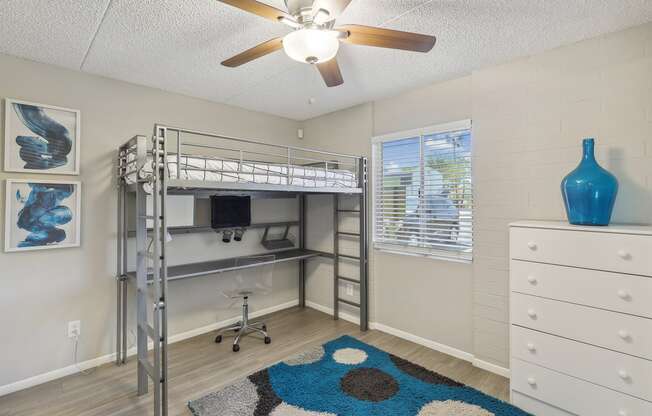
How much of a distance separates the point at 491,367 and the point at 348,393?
46.5 inches

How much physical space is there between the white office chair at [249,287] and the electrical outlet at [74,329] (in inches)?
43.1

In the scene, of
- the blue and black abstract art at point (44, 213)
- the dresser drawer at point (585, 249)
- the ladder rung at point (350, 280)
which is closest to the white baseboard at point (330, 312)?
→ the ladder rung at point (350, 280)

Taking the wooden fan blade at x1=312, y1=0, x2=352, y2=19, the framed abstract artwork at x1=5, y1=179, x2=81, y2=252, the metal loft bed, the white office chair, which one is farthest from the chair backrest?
the wooden fan blade at x1=312, y1=0, x2=352, y2=19

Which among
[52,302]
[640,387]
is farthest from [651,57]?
[52,302]

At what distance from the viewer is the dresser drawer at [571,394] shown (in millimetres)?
1668

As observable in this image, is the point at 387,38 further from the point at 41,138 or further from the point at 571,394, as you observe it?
the point at 41,138

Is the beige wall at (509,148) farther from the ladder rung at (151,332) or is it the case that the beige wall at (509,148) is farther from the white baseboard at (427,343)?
the ladder rung at (151,332)

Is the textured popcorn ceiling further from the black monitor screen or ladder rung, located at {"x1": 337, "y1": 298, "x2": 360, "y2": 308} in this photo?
ladder rung, located at {"x1": 337, "y1": 298, "x2": 360, "y2": 308}

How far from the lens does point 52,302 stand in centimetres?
241

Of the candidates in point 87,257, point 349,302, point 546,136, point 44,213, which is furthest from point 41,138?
point 546,136

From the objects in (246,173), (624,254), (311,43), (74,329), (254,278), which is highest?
(311,43)

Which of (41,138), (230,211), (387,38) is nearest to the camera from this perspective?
(387,38)

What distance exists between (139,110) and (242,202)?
48.3 inches

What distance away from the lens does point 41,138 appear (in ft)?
7.70
